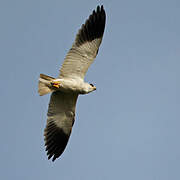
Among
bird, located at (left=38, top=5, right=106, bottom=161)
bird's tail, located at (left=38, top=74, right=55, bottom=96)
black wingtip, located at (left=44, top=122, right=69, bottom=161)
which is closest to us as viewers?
bird's tail, located at (left=38, top=74, right=55, bottom=96)

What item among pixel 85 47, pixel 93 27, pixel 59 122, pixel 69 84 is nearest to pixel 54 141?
pixel 59 122

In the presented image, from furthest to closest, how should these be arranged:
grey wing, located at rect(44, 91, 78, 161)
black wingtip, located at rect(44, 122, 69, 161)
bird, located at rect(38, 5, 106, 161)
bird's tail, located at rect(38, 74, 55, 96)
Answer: black wingtip, located at rect(44, 122, 69, 161), grey wing, located at rect(44, 91, 78, 161), bird, located at rect(38, 5, 106, 161), bird's tail, located at rect(38, 74, 55, 96)

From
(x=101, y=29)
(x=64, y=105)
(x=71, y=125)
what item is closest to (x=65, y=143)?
(x=71, y=125)

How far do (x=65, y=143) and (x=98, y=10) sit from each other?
3.99 m

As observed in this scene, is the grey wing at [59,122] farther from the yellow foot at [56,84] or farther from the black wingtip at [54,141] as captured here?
the yellow foot at [56,84]

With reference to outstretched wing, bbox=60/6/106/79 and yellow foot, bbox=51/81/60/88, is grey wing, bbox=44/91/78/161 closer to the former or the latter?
yellow foot, bbox=51/81/60/88

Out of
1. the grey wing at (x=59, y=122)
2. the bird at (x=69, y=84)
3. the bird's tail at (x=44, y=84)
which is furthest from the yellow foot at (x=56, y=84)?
the grey wing at (x=59, y=122)

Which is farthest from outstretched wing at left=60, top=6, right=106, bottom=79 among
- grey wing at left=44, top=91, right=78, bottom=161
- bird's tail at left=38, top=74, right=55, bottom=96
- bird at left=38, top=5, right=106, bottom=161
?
grey wing at left=44, top=91, right=78, bottom=161

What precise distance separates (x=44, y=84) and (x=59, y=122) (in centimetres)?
152

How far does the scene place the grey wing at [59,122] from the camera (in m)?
10.0

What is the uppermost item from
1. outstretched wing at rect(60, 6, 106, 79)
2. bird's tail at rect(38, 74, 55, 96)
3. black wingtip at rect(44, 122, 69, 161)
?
outstretched wing at rect(60, 6, 106, 79)

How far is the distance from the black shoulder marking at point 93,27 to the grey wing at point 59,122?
1.61 meters

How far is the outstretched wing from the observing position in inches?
380

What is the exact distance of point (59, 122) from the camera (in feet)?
34.2
